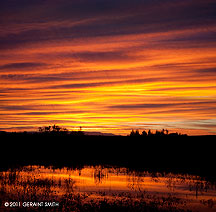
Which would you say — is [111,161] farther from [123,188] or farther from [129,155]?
[123,188]

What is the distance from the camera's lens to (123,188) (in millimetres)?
19938

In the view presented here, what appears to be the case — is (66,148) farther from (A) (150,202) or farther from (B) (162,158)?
(A) (150,202)

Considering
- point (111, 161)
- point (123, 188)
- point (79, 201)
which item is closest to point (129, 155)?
point (111, 161)

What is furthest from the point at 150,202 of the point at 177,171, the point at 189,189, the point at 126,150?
the point at 126,150

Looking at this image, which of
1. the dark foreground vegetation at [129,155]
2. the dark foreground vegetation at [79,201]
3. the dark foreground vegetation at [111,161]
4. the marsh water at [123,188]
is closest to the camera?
the dark foreground vegetation at [79,201]

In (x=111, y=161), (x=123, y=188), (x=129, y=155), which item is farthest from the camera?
(x=129, y=155)

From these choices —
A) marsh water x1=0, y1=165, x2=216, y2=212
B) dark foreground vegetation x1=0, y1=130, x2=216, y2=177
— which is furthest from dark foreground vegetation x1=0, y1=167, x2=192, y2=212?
dark foreground vegetation x1=0, y1=130, x2=216, y2=177

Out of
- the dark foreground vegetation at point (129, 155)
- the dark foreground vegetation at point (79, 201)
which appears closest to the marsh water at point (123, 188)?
the dark foreground vegetation at point (79, 201)

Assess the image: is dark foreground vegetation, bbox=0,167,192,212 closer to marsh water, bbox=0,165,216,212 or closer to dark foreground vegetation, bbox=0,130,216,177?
marsh water, bbox=0,165,216,212

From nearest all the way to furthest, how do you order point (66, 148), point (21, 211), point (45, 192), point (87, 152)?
point (21, 211) < point (45, 192) < point (87, 152) < point (66, 148)

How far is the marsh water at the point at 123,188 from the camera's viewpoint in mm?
16391

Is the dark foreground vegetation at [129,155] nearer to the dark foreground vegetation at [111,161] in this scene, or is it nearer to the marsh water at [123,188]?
the dark foreground vegetation at [111,161]

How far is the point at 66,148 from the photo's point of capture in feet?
165

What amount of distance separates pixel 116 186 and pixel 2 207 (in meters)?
8.41
